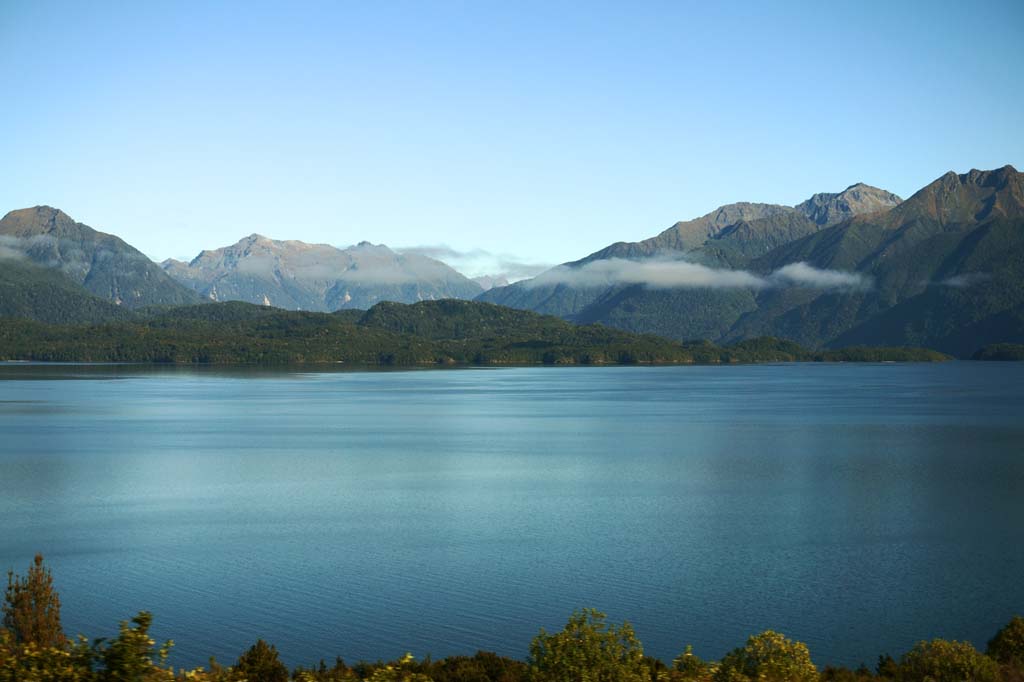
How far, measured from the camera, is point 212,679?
55.8 ft

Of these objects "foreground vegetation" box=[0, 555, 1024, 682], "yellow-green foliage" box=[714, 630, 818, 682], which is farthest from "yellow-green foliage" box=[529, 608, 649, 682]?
"yellow-green foliage" box=[714, 630, 818, 682]

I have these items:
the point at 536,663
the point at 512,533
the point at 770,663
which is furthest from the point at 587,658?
the point at 512,533

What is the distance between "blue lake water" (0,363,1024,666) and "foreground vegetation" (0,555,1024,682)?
13.6 ft

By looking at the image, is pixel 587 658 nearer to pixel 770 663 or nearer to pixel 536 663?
pixel 536 663

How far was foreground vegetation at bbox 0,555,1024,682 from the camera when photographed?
16.2m

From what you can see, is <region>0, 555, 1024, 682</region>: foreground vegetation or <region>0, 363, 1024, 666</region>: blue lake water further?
<region>0, 363, 1024, 666</region>: blue lake water

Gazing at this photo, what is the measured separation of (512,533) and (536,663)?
946 inches

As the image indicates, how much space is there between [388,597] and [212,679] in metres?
17.7

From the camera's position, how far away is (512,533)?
45.3 metres

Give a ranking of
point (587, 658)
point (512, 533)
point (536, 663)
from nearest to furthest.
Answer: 1. point (587, 658)
2. point (536, 663)
3. point (512, 533)

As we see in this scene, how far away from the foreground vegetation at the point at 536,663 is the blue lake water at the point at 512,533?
163 inches

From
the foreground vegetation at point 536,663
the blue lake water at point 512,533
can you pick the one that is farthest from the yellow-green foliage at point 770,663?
the blue lake water at point 512,533

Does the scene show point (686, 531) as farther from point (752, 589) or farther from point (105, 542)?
point (105, 542)

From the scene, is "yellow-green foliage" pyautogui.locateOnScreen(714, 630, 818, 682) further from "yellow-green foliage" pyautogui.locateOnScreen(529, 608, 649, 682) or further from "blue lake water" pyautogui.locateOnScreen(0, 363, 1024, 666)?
"blue lake water" pyautogui.locateOnScreen(0, 363, 1024, 666)
